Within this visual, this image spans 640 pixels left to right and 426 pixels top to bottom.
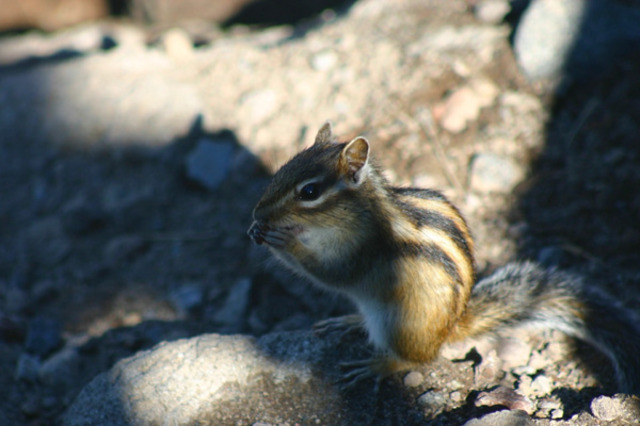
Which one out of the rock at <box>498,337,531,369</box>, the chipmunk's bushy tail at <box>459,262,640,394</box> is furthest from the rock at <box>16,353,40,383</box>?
the rock at <box>498,337,531,369</box>

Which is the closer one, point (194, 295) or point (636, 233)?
point (636, 233)

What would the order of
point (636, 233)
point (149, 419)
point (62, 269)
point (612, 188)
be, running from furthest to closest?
point (62, 269) < point (612, 188) < point (636, 233) < point (149, 419)

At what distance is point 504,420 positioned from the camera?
1.86 metres

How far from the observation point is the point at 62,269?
138 inches

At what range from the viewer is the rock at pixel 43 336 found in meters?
2.83

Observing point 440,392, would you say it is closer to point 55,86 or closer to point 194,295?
point 194,295

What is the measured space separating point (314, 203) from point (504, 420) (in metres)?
0.98


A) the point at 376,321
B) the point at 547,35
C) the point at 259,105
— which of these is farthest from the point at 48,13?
the point at 376,321

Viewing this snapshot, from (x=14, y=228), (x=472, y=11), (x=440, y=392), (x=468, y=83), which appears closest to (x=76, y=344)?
(x=14, y=228)

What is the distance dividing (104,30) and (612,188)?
17.4 ft

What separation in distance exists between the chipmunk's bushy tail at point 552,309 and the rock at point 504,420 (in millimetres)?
436

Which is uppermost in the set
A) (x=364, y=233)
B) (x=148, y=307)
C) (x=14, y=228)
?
(x=364, y=233)

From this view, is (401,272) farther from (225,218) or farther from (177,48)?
(177,48)

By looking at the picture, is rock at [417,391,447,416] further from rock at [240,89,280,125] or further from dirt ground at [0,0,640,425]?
rock at [240,89,280,125]
